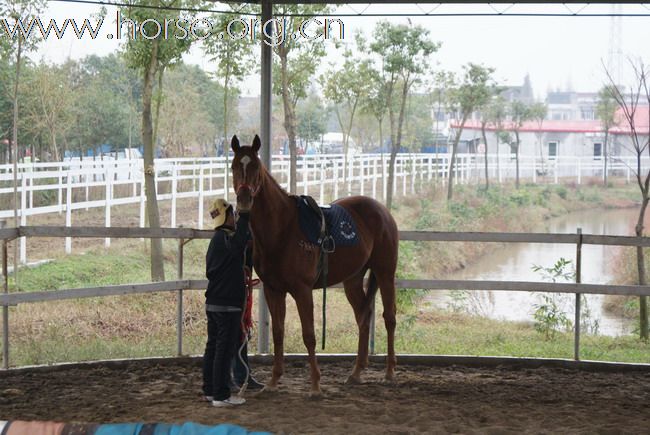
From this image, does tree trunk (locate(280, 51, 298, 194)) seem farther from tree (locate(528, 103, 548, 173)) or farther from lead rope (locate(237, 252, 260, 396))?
tree (locate(528, 103, 548, 173))

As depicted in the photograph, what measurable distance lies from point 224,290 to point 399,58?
10.9m

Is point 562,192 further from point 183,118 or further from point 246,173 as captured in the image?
point 246,173

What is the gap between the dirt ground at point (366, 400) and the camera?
4992 millimetres

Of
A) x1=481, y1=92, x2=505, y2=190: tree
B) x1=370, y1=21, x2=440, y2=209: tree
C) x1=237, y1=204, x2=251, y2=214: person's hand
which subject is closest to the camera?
x1=237, y1=204, x2=251, y2=214: person's hand

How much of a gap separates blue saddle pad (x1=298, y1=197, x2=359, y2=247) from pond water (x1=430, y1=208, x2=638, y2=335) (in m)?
5.94

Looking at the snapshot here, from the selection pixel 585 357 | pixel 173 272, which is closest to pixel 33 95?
pixel 173 272

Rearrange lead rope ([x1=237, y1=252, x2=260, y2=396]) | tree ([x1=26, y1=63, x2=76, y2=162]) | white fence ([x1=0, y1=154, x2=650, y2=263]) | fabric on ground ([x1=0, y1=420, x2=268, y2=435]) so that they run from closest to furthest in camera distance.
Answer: fabric on ground ([x1=0, y1=420, x2=268, y2=435]) → lead rope ([x1=237, y1=252, x2=260, y2=396]) → white fence ([x1=0, y1=154, x2=650, y2=263]) → tree ([x1=26, y1=63, x2=76, y2=162])

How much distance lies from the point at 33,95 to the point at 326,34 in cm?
493

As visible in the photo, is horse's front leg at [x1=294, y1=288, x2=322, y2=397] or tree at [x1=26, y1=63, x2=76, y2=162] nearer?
horse's front leg at [x1=294, y1=288, x2=322, y2=397]

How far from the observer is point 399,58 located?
50.6 feet

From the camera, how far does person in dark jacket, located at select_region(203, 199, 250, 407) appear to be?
17.3ft

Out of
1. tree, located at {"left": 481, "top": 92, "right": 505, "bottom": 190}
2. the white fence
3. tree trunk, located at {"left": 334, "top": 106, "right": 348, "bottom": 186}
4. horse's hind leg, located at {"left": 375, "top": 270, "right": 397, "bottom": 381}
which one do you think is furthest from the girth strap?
tree, located at {"left": 481, "top": 92, "right": 505, "bottom": 190}

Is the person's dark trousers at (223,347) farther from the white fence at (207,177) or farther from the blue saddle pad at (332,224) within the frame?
the white fence at (207,177)

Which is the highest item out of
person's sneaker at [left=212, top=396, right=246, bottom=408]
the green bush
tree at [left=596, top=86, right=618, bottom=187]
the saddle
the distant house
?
tree at [left=596, top=86, right=618, bottom=187]
